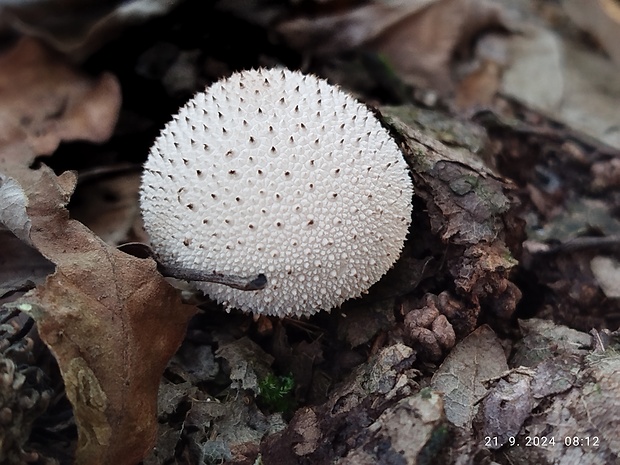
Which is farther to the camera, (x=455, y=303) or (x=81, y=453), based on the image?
(x=455, y=303)

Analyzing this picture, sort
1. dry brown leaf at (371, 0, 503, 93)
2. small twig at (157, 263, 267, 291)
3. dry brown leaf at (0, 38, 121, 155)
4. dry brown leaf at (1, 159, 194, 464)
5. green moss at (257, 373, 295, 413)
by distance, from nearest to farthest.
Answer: dry brown leaf at (1, 159, 194, 464) < small twig at (157, 263, 267, 291) < green moss at (257, 373, 295, 413) < dry brown leaf at (0, 38, 121, 155) < dry brown leaf at (371, 0, 503, 93)

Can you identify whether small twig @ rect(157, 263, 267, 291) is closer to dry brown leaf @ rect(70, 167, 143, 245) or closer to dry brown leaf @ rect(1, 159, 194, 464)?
dry brown leaf @ rect(1, 159, 194, 464)

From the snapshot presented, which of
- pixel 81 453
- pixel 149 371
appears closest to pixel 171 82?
pixel 149 371

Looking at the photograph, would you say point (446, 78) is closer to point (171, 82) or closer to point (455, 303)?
point (171, 82)

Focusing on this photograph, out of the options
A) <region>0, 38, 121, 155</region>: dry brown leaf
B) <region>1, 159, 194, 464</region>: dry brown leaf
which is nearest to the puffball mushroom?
<region>1, 159, 194, 464</region>: dry brown leaf

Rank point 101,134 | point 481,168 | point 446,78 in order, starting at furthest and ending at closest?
point 446,78, point 101,134, point 481,168
